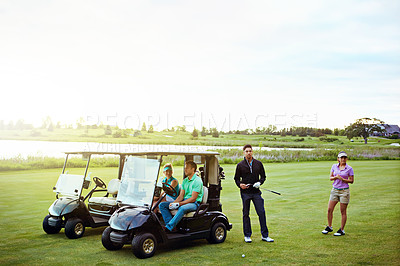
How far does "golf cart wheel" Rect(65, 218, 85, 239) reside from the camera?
29.1ft

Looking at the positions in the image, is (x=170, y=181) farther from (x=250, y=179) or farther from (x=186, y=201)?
(x=250, y=179)

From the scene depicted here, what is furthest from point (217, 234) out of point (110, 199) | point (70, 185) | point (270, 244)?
point (70, 185)

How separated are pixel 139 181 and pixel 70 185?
2.59 metres

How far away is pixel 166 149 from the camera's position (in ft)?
25.7

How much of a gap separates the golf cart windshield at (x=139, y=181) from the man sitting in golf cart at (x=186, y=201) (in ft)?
1.49

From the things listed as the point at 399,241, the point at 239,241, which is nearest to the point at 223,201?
the point at 239,241

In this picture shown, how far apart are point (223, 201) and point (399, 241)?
7.81m

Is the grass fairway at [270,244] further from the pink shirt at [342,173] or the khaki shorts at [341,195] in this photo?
the pink shirt at [342,173]

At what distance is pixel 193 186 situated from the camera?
320 inches

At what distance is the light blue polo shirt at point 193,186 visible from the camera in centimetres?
810

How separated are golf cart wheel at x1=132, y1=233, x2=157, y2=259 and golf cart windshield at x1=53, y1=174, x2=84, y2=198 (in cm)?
284

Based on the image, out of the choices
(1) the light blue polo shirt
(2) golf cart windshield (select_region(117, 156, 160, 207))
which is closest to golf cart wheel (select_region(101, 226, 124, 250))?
(2) golf cart windshield (select_region(117, 156, 160, 207))

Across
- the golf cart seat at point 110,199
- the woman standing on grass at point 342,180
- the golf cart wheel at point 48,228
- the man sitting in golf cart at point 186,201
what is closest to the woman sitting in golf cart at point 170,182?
the man sitting in golf cart at point 186,201

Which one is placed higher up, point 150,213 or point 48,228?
point 150,213
